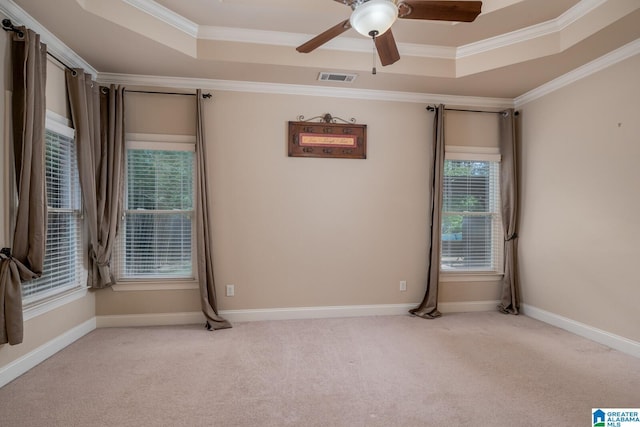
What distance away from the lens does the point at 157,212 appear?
377cm

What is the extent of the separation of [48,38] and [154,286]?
2.49 m

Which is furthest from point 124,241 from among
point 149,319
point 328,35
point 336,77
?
point 328,35

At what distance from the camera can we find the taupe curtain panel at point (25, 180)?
2.36m

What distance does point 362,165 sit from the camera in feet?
13.5

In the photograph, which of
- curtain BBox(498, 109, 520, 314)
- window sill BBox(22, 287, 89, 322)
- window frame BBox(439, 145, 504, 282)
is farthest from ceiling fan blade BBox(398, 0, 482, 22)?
window sill BBox(22, 287, 89, 322)

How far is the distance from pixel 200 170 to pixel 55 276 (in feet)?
5.34

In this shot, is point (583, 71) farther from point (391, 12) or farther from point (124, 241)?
point (124, 241)

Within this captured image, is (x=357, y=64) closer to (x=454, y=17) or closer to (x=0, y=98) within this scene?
(x=454, y=17)

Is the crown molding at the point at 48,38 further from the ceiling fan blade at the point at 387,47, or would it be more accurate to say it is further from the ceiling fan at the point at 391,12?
the ceiling fan blade at the point at 387,47

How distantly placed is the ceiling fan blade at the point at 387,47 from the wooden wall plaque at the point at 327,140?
1.54 metres

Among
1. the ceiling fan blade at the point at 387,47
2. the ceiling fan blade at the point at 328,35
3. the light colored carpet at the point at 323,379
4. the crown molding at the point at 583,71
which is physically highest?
the crown molding at the point at 583,71

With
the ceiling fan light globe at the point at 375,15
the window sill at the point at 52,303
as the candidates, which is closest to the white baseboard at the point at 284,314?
the window sill at the point at 52,303

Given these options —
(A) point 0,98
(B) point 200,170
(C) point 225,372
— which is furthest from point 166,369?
(A) point 0,98

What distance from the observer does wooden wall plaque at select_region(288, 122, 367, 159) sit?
3.98 m
